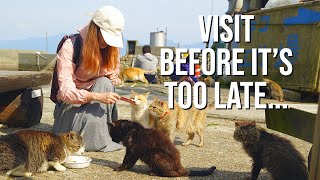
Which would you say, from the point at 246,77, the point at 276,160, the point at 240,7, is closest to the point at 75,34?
the point at 276,160

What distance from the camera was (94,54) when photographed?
11.6 feet

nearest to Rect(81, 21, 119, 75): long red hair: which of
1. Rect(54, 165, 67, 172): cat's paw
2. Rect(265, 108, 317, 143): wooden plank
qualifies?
Rect(54, 165, 67, 172): cat's paw

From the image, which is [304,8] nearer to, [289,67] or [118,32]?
[289,67]

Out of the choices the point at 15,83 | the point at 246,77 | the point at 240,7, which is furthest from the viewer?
the point at 240,7

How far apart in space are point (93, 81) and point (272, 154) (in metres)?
1.90

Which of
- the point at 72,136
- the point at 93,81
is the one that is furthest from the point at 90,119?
the point at 72,136

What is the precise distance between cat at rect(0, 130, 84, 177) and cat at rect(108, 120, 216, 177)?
1.41ft

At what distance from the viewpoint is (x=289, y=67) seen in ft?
31.4

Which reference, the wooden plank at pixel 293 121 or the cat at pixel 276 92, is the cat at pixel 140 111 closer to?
the wooden plank at pixel 293 121

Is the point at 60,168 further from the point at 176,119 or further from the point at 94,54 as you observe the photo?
the point at 176,119

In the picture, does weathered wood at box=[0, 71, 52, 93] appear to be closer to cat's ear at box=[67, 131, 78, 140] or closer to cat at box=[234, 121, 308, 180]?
cat's ear at box=[67, 131, 78, 140]

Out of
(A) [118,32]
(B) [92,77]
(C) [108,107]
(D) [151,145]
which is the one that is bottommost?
(D) [151,145]

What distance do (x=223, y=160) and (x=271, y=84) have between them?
583cm

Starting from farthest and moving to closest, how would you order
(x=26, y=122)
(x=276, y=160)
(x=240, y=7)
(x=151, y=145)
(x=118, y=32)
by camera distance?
(x=240, y=7) < (x=26, y=122) < (x=118, y=32) < (x=151, y=145) < (x=276, y=160)
